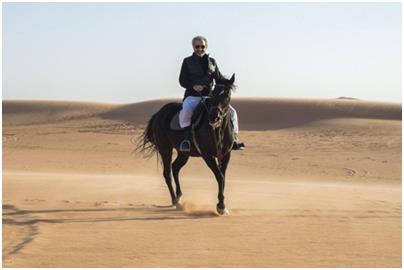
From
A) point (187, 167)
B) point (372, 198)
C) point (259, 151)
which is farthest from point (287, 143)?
point (372, 198)

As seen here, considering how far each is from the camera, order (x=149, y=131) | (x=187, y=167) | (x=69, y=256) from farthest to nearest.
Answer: (x=187, y=167) → (x=149, y=131) → (x=69, y=256)

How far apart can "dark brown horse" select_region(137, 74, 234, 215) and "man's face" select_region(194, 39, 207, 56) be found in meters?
0.95

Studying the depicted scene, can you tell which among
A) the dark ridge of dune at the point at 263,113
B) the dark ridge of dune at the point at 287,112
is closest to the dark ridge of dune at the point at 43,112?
the dark ridge of dune at the point at 263,113

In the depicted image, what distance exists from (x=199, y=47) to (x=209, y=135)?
145cm

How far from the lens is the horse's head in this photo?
378 inches

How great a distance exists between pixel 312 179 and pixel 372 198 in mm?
7729

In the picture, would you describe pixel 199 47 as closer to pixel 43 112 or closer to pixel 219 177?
pixel 219 177

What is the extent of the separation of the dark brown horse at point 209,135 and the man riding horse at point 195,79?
24 cm

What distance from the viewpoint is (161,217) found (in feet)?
32.6

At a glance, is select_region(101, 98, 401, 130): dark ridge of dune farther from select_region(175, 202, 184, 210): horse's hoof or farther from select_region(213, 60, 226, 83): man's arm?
select_region(213, 60, 226, 83): man's arm

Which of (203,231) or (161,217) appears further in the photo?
(161,217)

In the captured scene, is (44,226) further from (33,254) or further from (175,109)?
(175,109)

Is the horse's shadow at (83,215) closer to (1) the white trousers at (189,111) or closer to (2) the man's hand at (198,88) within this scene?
(1) the white trousers at (189,111)

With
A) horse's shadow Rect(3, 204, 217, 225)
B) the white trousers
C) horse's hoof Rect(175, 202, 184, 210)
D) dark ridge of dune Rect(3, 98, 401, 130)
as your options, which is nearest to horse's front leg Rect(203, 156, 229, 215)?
horse's shadow Rect(3, 204, 217, 225)
